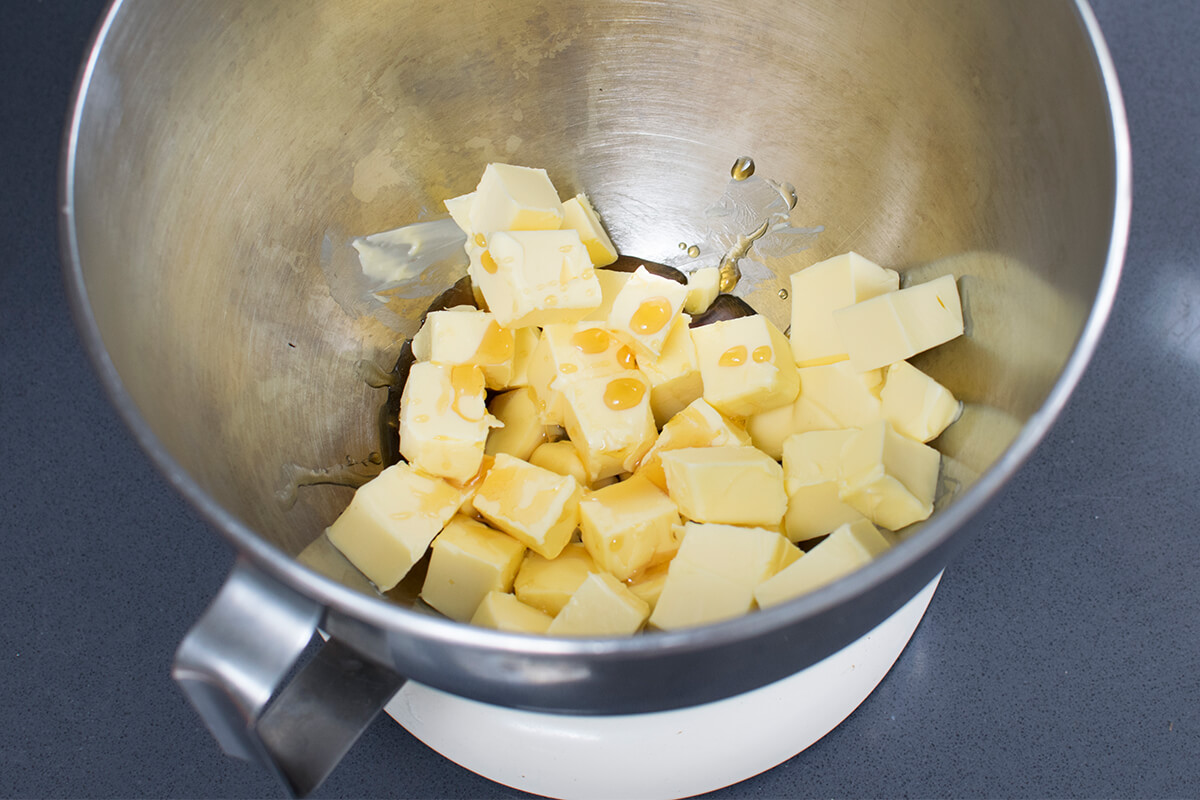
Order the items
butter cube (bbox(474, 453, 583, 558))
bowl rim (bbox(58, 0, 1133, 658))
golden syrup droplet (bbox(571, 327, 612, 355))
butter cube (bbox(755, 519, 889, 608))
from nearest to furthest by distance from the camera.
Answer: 1. bowl rim (bbox(58, 0, 1133, 658))
2. butter cube (bbox(755, 519, 889, 608))
3. butter cube (bbox(474, 453, 583, 558))
4. golden syrup droplet (bbox(571, 327, 612, 355))

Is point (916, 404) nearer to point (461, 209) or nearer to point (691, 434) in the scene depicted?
point (691, 434)

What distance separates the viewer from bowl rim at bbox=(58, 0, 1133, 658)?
0.48 metres

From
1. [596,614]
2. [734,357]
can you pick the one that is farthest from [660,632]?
[734,357]

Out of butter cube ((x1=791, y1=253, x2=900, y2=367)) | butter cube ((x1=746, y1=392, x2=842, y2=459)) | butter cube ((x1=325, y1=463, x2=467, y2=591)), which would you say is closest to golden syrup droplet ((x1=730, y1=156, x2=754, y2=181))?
butter cube ((x1=791, y1=253, x2=900, y2=367))

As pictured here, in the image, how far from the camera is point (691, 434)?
864 millimetres

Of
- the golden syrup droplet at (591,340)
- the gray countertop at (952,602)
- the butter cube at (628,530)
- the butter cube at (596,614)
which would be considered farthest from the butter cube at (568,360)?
the gray countertop at (952,602)

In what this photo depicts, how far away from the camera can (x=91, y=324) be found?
1.90 feet

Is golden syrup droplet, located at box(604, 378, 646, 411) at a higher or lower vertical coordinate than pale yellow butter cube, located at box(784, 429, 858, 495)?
higher

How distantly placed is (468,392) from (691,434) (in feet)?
0.69

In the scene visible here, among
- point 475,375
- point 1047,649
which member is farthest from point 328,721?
point 1047,649

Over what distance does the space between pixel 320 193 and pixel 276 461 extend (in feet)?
0.86

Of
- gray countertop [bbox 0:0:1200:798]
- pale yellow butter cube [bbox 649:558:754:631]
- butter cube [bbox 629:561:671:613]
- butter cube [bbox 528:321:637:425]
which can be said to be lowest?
gray countertop [bbox 0:0:1200:798]

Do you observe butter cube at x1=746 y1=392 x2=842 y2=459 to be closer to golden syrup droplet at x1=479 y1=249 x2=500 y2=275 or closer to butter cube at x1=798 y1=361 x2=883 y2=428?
butter cube at x1=798 y1=361 x2=883 y2=428

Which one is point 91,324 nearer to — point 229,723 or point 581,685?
point 229,723
